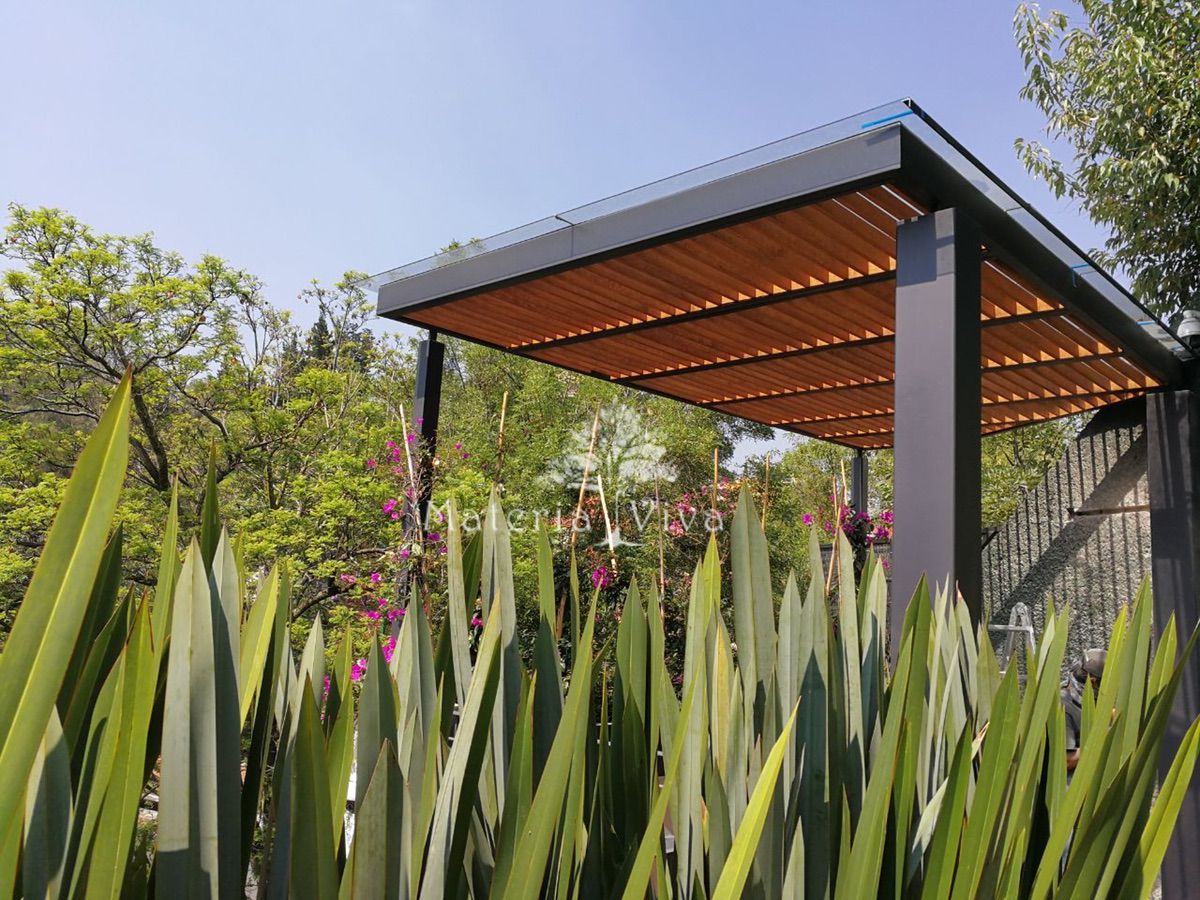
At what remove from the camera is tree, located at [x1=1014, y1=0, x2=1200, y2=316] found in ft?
32.9

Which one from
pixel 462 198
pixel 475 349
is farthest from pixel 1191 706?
pixel 475 349

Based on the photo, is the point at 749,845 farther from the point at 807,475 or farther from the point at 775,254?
the point at 807,475

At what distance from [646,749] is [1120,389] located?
767cm

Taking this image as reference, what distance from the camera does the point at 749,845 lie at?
421mm

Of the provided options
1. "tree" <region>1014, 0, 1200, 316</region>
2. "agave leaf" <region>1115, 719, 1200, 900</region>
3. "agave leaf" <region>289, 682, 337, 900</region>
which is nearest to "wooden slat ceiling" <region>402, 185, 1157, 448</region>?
"agave leaf" <region>1115, 719, 1200, 900</region>

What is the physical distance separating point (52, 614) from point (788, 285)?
5.06 meters

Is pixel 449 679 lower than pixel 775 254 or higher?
lower

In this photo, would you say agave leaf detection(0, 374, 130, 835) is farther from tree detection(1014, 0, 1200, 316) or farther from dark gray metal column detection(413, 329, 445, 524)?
tree detection(1014, 0, 1200, 316)

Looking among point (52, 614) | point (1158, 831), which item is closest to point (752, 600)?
point (1158, 831)

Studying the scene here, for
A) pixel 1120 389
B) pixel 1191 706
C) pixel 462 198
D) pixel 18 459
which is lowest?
pixel 1191 706

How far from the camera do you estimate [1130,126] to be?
10320 millimetres

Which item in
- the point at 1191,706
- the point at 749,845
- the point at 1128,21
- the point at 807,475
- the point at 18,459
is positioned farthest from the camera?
Answer: the point at 807,475

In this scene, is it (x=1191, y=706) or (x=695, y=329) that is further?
(x=695, y=329)

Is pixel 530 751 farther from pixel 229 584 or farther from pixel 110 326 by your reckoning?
pixel 110 326
